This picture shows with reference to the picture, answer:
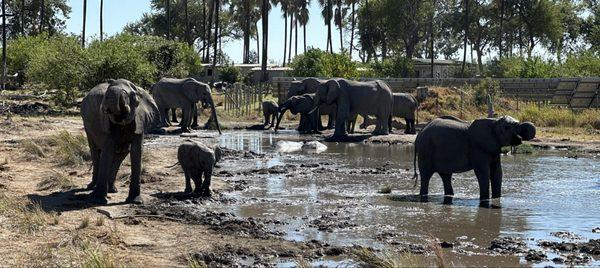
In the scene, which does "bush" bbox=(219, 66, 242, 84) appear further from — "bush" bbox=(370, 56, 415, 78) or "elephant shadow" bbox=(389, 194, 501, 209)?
"elephant shadow" bbox=(389, 194, 501, 209)

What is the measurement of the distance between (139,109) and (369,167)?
9.07 meters

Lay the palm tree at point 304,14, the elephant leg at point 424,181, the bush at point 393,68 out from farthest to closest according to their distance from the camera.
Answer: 1. the palm tree at point 304,14
2. the bush at point 393,68
3. the elephant leg at point 424,181

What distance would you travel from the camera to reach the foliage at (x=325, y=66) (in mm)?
51156

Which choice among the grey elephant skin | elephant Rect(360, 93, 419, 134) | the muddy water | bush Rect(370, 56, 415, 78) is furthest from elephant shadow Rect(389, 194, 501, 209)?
bush Rect(370, 56, 415, 78)

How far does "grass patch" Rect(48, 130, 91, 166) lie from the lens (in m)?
18.6

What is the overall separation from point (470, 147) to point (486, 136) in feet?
1.22

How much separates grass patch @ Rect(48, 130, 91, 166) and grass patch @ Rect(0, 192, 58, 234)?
5.32 metres

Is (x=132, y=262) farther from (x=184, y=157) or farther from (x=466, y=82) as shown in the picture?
(x=466, y=82)

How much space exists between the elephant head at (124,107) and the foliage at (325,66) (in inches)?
1457

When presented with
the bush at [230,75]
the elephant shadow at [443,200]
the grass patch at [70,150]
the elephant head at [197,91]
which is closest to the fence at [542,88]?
the elephant head at [197,91]

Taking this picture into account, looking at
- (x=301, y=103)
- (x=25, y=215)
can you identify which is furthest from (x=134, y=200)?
(x=301, y=103)

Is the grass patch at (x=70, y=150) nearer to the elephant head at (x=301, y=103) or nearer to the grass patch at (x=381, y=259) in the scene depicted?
the grass patch at (x=381, y=259)

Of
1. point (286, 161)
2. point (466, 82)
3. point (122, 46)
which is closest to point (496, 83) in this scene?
point (466, 82)

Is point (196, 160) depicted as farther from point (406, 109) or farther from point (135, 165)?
point (406, 109)
